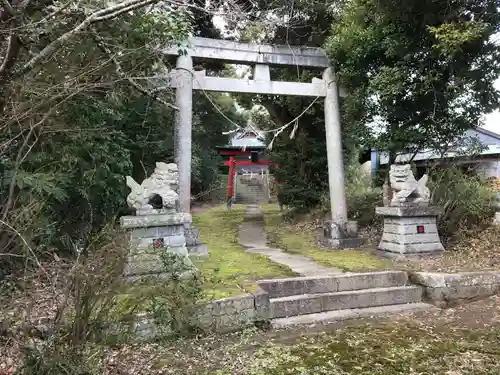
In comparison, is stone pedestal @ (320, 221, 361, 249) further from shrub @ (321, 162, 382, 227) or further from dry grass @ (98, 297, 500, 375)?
dry grass @ (98, 297, 500, 375)

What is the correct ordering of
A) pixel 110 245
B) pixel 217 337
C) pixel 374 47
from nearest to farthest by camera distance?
pixel 110 245 → pixel 217 337 → pixel 374 47

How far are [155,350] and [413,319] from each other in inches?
126

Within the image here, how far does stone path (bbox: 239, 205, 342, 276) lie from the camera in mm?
6508

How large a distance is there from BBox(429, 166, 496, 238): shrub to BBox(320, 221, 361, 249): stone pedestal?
1735 millimetres

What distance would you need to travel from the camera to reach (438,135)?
8258 millimetres

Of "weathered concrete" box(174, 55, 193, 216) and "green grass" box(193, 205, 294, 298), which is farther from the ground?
"weathered concrete" box(174, 55, 193, 216)

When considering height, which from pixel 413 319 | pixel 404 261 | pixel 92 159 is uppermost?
pixel 92 159

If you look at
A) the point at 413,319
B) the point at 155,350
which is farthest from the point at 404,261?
the point at 155,350

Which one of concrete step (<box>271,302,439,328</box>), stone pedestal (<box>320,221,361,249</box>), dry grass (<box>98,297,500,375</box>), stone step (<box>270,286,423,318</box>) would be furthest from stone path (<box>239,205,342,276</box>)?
dry grass (<box>98,297,500,375</box>)

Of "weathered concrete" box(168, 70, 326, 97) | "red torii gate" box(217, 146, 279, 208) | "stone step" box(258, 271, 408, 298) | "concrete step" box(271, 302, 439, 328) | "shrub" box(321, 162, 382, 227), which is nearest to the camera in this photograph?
"concrete step" box(271, 302, 439, 328)

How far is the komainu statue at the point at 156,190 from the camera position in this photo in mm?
5980

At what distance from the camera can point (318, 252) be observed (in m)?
8.41

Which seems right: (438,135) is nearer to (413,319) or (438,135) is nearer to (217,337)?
(413,319)

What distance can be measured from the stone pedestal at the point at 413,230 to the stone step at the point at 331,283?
1326mm
